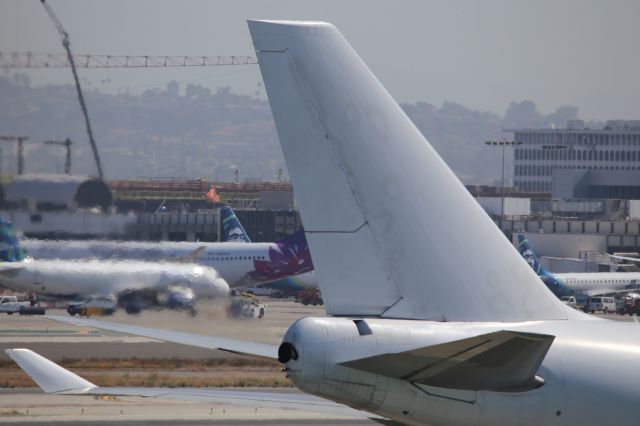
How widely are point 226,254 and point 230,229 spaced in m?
16.4

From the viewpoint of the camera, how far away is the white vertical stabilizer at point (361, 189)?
55.8 ft

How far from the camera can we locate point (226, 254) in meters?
89.3

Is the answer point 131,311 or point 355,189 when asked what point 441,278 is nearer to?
point 355,189

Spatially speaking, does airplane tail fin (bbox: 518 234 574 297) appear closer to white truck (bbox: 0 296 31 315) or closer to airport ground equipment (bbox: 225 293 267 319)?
airport ground equipment (bbox: 225 293 267 319)

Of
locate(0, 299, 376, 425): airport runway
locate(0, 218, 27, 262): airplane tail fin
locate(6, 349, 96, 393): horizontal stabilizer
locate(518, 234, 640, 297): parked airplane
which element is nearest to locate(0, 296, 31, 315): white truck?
locate(0, 299, 376, 425): airport runway

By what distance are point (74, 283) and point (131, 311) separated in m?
4.89

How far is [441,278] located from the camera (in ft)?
57.4

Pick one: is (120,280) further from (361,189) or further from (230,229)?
(361,189)

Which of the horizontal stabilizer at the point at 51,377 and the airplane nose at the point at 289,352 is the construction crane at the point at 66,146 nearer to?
the horizontal stabilizer at the point at 51,377

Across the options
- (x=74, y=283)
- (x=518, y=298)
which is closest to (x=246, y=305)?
(x=74, y=283)

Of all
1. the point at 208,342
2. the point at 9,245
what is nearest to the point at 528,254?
the point at 9,245

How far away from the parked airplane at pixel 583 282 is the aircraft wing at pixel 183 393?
85.3 meters

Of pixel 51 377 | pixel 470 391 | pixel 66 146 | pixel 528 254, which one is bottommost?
pixel 51 377

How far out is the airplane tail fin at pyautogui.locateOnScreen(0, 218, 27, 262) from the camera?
6562cm
